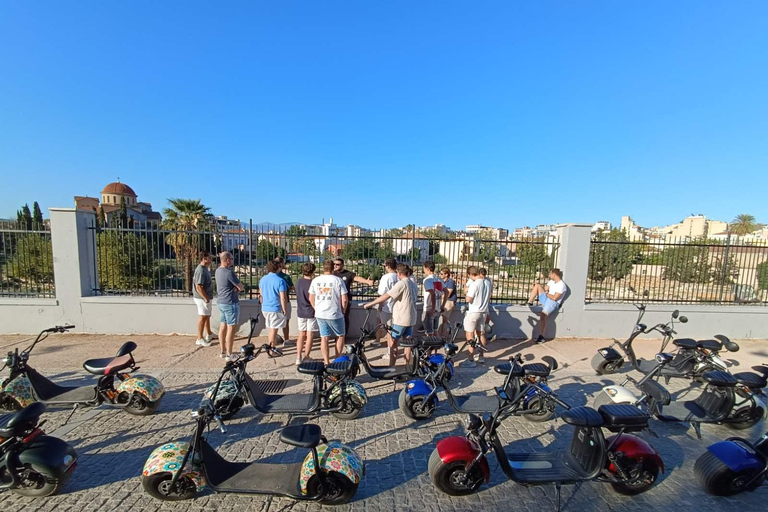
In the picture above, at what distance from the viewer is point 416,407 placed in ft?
14.1

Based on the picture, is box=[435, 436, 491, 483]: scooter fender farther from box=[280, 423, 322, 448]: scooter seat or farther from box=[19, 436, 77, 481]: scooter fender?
box=[19, 436, 77, 481]: scooter fender

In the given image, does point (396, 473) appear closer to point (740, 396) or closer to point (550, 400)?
point (550, 400)

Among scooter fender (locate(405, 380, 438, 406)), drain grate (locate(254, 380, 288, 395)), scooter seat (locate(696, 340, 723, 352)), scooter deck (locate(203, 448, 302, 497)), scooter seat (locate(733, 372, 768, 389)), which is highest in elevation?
scooter seat (locate(696, 340, 723, 352))

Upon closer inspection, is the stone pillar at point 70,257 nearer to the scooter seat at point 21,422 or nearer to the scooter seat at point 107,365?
the scooter seat at point 107,365

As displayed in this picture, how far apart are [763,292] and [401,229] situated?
9.42 m

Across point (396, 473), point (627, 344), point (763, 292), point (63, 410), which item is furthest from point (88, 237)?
point (763, 292)

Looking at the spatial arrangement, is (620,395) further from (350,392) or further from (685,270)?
(685,270)

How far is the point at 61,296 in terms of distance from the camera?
295 inches

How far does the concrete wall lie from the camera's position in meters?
7.47

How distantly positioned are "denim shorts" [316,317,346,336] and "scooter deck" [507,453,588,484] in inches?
126

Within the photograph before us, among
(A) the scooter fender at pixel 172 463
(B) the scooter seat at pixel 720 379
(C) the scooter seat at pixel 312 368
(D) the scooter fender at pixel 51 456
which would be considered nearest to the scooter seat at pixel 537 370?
(B) the scooter seat at pixel 720 379

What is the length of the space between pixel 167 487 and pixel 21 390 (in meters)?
3.05

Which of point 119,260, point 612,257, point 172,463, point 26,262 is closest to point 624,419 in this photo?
point 172,463

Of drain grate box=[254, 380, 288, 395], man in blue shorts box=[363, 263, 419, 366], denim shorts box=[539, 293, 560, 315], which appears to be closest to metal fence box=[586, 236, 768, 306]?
denim shorts box=[539, 293, 560, 315]
